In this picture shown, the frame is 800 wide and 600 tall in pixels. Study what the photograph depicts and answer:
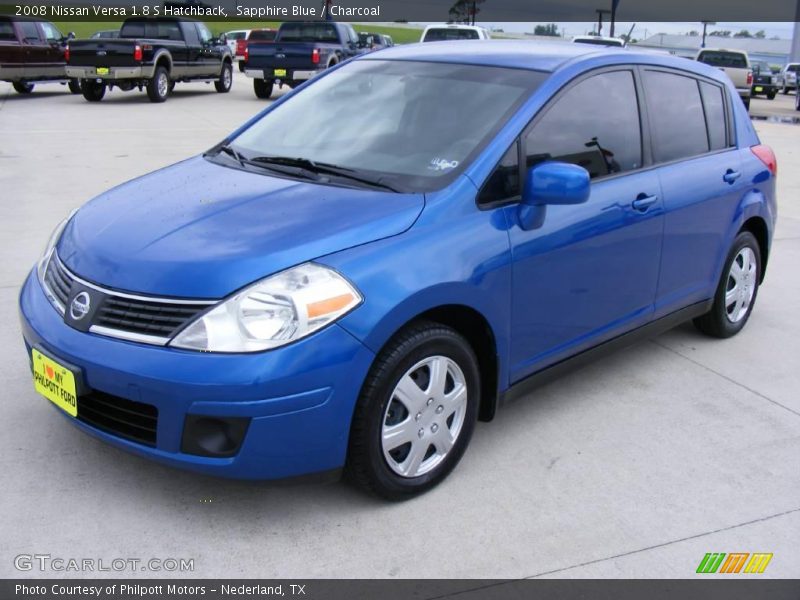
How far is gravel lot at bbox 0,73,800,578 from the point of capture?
2838 millimetres

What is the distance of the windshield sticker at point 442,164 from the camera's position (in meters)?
3.34

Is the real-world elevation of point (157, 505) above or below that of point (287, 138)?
below

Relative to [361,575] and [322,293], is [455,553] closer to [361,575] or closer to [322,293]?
[361,575]

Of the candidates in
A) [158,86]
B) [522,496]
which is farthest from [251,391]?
[158,86]

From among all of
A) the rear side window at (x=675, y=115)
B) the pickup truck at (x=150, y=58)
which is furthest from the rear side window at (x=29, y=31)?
the rear side window at (x=675, y=115)

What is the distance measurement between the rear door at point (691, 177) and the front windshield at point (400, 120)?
3.18ft

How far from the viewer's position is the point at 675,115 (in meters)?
4.40

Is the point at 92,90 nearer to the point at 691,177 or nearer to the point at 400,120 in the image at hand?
the point at 400,120

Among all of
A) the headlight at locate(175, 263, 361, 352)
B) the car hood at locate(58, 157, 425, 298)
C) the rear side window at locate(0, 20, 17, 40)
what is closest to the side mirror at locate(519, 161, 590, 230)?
the car hood at locate(58, 157, 425, 298)

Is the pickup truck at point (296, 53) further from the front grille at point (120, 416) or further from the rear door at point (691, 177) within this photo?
the front grille at point (120, 416)

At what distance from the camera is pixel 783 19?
168 ft

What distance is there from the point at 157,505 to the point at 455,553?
1098 millimetres

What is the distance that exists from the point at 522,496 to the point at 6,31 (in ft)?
60.7

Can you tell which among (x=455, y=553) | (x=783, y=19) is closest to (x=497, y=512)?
(x=455, y=553)
